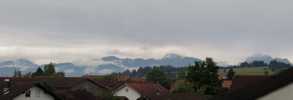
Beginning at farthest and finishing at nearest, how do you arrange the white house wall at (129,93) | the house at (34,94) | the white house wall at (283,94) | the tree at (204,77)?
the white house wall at (129,93) → the tree at (204,77) → the house at (34,94) → the white house wall at (283,94)

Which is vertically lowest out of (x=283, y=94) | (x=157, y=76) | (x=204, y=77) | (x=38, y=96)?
Answer: (x=38, y=96)

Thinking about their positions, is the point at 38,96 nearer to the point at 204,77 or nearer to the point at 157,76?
the point at 204,77

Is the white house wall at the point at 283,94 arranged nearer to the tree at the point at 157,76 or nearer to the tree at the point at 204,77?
the tree at the point at 204,77

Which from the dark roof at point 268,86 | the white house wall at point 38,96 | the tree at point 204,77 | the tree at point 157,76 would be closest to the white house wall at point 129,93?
the tree at point 204,77

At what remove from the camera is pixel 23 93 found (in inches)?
2110

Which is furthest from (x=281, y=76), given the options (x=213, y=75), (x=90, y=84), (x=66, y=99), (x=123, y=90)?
(x=123, y=90)

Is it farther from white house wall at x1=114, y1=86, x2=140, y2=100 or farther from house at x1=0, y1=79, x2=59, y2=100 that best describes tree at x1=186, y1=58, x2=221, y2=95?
house at x1=0, y1=79, x2=59, y2=100

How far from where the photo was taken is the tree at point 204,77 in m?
74.8

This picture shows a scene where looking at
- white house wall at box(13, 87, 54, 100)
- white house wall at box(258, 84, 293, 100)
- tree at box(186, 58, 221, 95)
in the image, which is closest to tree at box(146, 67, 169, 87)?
tree at box(186, 58, 221, 95)

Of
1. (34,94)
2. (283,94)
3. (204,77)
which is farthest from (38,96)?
(283,94)

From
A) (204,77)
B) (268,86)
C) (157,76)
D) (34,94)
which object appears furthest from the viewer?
(157,76)

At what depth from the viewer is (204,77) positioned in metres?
75.7

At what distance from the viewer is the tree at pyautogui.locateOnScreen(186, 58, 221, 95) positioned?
2943 inches

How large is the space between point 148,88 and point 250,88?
83.2 metres
